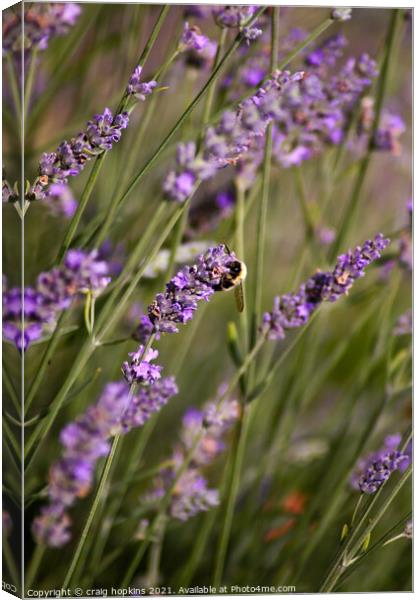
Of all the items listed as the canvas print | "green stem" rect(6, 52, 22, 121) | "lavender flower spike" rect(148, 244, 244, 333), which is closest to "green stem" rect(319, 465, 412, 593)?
the canvas print

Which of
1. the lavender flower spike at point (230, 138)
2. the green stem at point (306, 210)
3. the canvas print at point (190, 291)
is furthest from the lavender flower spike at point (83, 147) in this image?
the green stem at point (306, 210)

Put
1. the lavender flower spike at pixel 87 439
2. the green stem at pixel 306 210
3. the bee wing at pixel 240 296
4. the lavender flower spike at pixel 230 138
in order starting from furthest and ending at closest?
the green stem at pixel 306 210, the bee wing at pixel 240 296, the lavender flower spike at pixel 230 138, the lavender flower spike at pixel 87 439

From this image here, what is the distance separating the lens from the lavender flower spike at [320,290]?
0.96 m

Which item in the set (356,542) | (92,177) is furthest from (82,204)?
(356,542)

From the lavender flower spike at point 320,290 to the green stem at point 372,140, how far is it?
214 millimetres

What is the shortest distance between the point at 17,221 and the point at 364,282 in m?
0.73

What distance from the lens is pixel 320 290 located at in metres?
1.02

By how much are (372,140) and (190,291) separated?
542 millimetres

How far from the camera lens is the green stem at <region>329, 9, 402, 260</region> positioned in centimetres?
120

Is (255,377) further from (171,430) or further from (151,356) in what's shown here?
(151,356)

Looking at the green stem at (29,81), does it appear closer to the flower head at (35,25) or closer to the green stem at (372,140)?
the flower head at (35,25)

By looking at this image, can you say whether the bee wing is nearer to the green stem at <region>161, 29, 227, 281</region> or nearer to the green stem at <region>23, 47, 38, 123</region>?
the green stem at <region>161, 29, 227, 281</region>

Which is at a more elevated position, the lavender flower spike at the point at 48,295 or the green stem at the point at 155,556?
the lavender flower spike at the point at 48,295

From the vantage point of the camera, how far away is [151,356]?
915 millimetres
